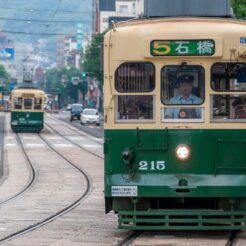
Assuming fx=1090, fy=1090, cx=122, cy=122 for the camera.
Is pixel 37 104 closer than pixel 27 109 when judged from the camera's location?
No

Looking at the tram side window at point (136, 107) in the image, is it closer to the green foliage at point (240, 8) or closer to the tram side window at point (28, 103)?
the green foliage at point (240, 8)

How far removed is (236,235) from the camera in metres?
14.7

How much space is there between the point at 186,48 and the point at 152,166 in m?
1.59

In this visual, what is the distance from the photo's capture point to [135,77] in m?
14.2

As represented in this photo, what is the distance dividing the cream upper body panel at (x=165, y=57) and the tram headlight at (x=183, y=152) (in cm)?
26

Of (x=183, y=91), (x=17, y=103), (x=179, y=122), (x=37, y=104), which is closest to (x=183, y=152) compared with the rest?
(x=179, y=122)

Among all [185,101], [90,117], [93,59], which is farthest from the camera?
[93,59]

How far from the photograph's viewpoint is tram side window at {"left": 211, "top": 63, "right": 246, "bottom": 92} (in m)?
14.1

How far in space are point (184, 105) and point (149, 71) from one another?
63 centimetres

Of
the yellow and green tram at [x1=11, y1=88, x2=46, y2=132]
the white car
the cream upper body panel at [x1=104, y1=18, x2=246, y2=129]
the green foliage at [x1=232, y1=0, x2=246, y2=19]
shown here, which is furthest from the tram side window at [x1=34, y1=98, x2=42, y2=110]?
the cream upper body panel at [x1=104, y1=18, x2=246, y2=129]

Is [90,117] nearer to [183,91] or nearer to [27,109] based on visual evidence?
[27,109]

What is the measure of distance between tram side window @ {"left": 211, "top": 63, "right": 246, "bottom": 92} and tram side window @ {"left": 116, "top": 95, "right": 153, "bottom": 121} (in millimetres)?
872

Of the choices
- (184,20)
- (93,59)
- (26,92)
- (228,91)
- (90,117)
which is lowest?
(90,117)

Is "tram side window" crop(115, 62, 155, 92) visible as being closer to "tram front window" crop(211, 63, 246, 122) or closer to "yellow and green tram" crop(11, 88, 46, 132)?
"tram front window" crop(211, 63, 246, 122)
